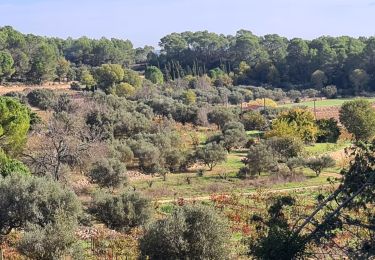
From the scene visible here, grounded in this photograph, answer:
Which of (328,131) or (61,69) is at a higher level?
(61,69)

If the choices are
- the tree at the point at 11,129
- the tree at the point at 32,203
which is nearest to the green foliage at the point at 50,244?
the tree at the point at 32,203

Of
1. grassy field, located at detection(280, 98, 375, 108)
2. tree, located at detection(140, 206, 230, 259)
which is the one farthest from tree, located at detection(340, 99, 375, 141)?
tree, located at detection(140, 206, 230, 259)

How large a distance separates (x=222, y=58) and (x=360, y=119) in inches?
2502

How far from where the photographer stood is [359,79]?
83438 millimetres

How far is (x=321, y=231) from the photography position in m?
10.7

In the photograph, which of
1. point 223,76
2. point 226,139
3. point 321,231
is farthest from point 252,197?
point 223,76

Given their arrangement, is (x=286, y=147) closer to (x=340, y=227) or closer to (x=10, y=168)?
(x=10, y=168)

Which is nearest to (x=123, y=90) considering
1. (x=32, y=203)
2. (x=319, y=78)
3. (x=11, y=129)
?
(x=11, y=129)

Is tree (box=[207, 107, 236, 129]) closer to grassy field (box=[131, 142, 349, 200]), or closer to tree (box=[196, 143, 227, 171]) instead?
grassy field (box=[131, 142, 349, 200])

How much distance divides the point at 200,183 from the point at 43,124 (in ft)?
47.8

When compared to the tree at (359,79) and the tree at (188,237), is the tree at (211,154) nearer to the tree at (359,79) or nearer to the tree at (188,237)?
the tree at (188,237)

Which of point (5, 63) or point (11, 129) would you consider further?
point (5, 63)

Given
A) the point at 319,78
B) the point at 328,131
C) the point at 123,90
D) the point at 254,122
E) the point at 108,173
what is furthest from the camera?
the point at 319,78

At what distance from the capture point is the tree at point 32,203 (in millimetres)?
18500
